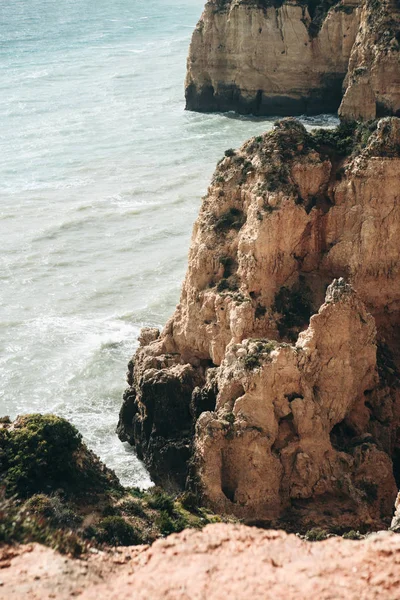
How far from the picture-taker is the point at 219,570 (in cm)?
1362

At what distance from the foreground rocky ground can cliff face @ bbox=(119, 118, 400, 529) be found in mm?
7848

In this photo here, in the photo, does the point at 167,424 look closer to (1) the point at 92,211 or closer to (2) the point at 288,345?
(2) the point at 288,345

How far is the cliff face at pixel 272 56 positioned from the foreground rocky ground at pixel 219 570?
2127 inches

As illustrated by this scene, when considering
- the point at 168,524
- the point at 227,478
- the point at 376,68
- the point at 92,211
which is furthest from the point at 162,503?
the point at 376,68

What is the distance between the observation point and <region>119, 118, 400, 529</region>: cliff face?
73.7 feet

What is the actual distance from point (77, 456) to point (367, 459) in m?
6.74

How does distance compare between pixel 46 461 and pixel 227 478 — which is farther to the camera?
pixel 227 478

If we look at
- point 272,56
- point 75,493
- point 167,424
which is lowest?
point 167,424

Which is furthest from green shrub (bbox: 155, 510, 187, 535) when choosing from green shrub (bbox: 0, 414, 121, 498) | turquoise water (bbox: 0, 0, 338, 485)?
turquoise water (bbox: 0, 0, 338, 485)

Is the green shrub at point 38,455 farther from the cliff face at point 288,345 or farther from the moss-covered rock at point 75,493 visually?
the cliff face at point 288,345

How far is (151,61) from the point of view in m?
104

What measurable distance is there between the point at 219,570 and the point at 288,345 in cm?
994

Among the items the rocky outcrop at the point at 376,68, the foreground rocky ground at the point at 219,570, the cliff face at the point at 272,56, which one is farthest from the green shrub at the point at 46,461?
the cliff face at the point at 272,56

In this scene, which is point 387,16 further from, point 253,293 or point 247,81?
point 253,293
